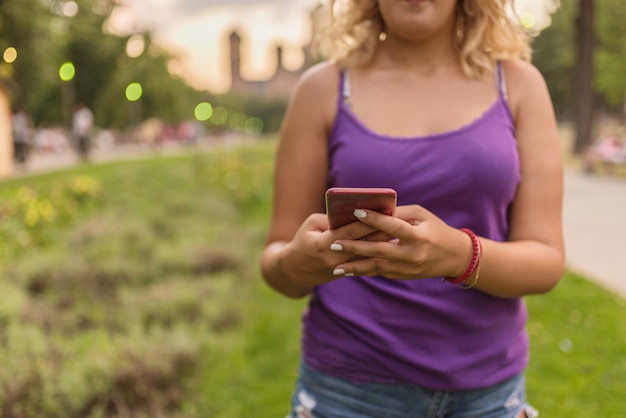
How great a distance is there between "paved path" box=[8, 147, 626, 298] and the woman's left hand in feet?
16.0

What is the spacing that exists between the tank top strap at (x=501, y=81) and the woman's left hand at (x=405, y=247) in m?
0.44

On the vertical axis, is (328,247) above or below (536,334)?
above

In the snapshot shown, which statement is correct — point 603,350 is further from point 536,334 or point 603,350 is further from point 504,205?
point 504,205

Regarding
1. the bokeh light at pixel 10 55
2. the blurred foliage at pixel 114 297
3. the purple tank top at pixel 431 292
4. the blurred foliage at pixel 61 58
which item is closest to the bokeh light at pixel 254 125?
the blurred foliage at pixel 114 297

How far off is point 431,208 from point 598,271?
542 centimetres

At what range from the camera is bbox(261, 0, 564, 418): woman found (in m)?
1.44

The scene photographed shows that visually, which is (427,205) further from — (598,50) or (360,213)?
(598,50)

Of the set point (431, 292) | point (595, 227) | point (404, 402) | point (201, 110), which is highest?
point (431, 292)

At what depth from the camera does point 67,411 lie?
3.33m

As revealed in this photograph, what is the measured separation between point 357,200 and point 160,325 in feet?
13.5

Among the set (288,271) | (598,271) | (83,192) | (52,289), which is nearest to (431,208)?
(288,271)

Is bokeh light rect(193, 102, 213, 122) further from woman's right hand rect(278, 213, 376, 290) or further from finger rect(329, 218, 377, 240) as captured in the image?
finger rect(329, 218, 377, 240)

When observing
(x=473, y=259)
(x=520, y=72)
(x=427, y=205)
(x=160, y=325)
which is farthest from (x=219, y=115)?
(x=473, y=259)

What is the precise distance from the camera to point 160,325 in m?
4.92
